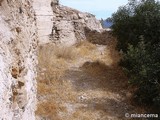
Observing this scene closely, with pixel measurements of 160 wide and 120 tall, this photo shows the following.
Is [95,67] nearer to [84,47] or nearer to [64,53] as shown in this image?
[64,53]

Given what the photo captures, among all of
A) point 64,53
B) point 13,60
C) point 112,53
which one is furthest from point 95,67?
point 13,60

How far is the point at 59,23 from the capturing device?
565 inches

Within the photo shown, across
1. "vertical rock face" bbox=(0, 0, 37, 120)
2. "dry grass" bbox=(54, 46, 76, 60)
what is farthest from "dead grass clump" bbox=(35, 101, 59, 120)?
"dry grass" bbox=(54, 46, 76, 60)

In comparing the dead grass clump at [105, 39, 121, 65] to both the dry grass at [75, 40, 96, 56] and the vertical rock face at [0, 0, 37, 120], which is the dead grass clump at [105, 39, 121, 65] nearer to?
the dry grass at [75, 40, 96, 56]

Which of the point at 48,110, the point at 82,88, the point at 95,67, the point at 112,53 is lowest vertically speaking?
the point at 48,110

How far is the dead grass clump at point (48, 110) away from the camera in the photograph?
22.7ft

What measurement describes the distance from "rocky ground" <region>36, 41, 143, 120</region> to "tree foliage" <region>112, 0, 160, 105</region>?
525 mm

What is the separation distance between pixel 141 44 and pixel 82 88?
6.62 ft

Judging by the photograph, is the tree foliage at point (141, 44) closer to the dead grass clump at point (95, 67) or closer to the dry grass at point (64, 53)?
the dead grass clump at point (95, 67)

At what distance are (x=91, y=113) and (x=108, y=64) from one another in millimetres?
4469

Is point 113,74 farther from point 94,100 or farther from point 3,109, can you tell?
point 3,109

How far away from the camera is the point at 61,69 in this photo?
413 inches

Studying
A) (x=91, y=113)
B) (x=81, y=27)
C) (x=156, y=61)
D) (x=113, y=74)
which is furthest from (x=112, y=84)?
(x=81, y=27)

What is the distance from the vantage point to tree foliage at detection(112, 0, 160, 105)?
25.7ft
